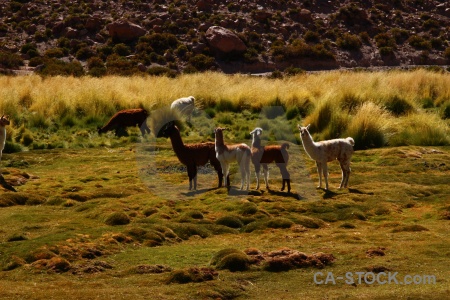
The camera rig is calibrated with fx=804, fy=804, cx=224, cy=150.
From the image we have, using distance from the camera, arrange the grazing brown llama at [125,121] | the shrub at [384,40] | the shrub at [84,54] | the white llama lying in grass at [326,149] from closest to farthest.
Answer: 1. the white llama lying in grass at [326,149]
2. the grazing brown llama at [125,121]
3. the shrub at [84,54]
4. the shrub at [384,40]

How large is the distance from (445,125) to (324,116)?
384 centimetres

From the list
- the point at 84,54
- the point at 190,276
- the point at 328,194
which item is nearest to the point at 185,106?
the point at 328,194

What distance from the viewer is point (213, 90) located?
99.4 feet

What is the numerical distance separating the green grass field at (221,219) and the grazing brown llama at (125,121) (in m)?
0.30

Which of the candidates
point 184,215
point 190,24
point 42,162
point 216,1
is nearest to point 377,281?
point 184,215

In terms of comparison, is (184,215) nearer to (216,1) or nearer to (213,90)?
(213,90)

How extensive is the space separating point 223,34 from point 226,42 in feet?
3.14

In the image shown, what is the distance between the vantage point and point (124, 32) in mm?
63219

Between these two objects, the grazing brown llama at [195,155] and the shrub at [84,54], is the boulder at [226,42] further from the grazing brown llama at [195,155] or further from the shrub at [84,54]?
the grazing brown llama at [195,155]

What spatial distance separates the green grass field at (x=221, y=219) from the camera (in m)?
10.2

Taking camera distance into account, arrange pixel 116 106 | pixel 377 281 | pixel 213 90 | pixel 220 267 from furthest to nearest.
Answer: pixel 213 90 < pixel 116 106 < pixel 220 267 < pixel 377 281

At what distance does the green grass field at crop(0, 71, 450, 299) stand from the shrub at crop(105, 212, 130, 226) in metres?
0.02

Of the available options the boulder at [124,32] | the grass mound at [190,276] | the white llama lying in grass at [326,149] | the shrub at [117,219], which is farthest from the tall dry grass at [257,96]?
the boulder at [124,32]

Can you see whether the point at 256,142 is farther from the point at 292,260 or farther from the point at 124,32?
Result: the point at 124,32
